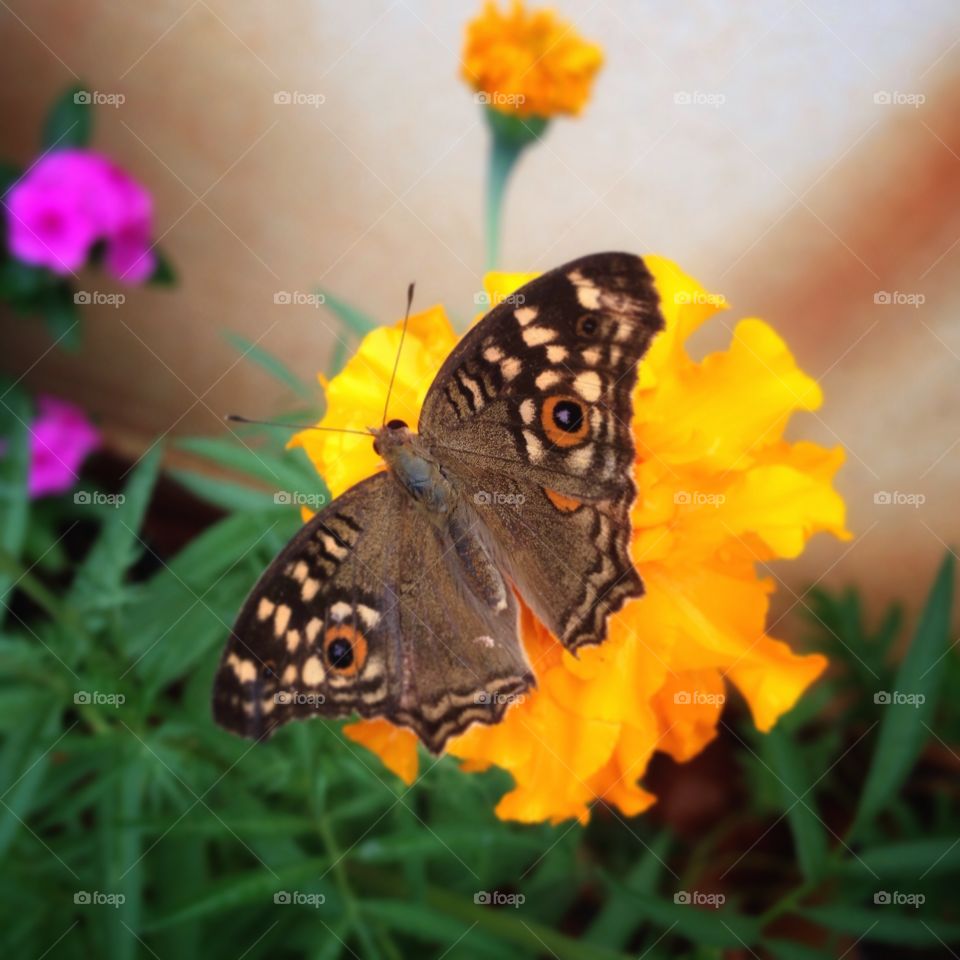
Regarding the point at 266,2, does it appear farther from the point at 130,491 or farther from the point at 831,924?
the point at 831,924

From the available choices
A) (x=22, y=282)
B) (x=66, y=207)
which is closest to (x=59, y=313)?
(x=22, y=282)

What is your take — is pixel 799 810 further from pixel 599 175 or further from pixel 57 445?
pixel 57 445

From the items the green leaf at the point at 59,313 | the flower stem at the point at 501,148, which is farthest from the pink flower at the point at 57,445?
the flower stem at the point at 501,148

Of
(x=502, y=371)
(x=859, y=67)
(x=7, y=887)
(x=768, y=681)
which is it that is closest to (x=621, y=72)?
(x=859, y=67)

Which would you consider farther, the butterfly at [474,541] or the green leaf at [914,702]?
the green leaf at [914,702]

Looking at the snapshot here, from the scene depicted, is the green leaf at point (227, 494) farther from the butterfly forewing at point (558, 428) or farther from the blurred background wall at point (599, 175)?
the blurred background wall at point (599, 175)

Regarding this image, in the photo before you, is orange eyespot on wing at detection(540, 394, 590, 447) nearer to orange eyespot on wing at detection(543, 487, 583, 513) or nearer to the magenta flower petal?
orange eyespot on wing at detection(543, 487, 583, 513)
